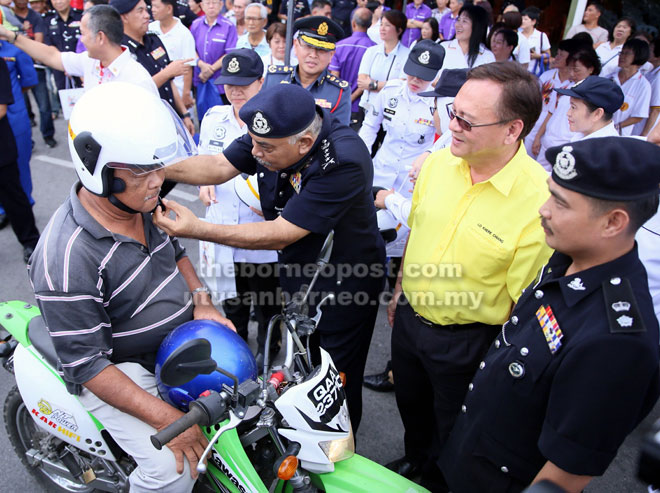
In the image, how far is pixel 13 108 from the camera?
4633 mm

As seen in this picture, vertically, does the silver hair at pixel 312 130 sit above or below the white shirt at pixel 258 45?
above

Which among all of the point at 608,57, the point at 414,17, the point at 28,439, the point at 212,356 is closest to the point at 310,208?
the point at 212,356

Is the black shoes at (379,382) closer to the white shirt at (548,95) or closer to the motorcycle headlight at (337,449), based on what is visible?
the motorcycle headlight at (337,449)

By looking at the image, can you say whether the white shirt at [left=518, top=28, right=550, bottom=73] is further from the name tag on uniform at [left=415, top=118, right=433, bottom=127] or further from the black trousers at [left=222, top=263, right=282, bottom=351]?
the black trousers at [left=222, top=263, right=282, bottom=351]

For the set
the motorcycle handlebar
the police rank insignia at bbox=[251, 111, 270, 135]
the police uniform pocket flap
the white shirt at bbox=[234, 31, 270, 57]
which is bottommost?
the police uniform pocket flap

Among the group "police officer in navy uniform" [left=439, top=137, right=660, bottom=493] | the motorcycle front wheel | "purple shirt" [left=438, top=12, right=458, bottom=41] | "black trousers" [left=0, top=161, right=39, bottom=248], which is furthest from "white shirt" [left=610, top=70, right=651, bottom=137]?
"black trousers" [left=0, top=161, right=39, bottom=248]

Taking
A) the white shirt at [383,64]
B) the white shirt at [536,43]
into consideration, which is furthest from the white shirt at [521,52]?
the white shirt at [383,64]

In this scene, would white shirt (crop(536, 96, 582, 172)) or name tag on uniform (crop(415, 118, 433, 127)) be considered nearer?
name tag on uniform (crop(415, 118, 433, 127))

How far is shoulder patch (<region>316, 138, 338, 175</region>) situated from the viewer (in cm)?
231

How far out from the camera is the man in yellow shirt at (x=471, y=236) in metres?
2.05

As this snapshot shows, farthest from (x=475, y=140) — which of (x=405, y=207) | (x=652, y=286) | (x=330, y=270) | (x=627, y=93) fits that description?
(x=627, y=93)

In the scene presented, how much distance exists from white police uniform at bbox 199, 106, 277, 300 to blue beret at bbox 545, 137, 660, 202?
2.33m

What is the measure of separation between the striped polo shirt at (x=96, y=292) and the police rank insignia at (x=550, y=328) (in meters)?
1.53

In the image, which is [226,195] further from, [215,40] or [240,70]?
[215,40]
